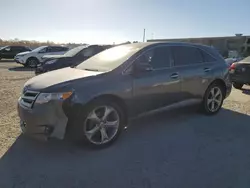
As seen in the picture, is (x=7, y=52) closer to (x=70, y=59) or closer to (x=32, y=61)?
(x=32, y=61)

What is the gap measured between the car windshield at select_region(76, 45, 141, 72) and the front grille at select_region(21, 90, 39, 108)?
116cm

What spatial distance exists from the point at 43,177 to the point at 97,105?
123cm

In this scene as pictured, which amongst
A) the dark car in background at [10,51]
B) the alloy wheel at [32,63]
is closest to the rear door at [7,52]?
the dark car in background at [10,51]

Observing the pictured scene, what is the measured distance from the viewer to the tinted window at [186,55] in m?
5.15

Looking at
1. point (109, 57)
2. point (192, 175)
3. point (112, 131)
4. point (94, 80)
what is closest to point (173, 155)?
point (192, 175)

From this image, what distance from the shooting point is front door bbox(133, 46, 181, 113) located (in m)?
4.38

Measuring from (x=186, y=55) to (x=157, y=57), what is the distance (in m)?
0.87

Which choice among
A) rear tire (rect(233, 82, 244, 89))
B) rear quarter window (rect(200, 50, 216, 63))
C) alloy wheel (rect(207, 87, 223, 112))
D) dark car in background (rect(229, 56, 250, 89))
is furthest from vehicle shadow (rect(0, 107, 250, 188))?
rear tire (rect(233, 82, 244, 89))

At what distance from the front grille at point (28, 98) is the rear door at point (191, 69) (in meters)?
2.67

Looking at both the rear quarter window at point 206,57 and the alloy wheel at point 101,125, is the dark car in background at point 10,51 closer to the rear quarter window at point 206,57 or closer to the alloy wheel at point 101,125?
the rear quarter window at point 206,57

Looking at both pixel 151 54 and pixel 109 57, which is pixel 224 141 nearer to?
pixel 151 54

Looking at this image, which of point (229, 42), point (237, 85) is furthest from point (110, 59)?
point (229, 42)

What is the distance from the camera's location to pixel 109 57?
483 cm

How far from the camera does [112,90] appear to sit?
13.1 feet
